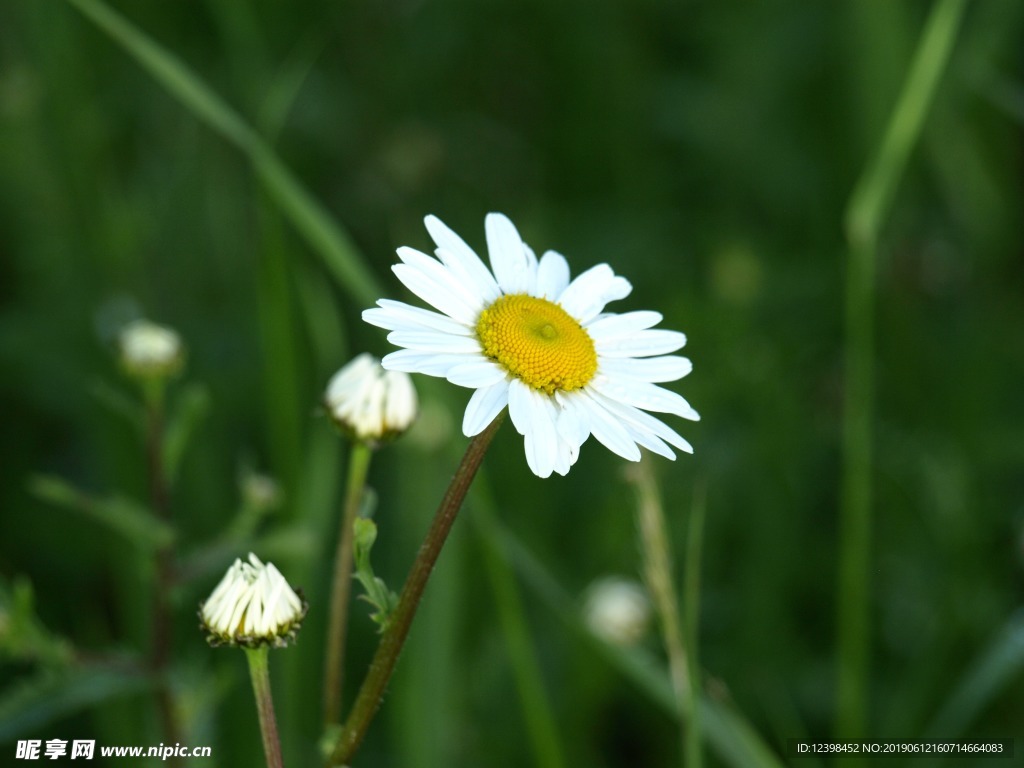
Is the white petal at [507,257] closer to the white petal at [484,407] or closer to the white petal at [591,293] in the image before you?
the white petal at [591,293]

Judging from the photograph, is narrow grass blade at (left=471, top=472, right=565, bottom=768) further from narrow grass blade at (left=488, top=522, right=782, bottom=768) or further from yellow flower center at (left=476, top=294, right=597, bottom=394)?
yellow flower center at (left=476, top=294, right=597, bottom=394)

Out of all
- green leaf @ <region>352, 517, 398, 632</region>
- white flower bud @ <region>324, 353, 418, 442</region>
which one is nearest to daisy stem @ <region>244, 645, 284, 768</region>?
green leaf @ <region>352, 517, 398, 632</region>

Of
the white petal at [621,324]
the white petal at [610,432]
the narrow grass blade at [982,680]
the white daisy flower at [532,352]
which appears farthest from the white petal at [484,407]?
the narrow grass blade at [982,680]

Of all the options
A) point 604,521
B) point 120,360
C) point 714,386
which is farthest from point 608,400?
point 714,386

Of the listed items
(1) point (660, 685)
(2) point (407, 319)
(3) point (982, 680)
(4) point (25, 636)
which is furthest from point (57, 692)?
(3) point (982, 680)

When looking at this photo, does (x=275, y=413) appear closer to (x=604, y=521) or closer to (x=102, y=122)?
(x=604, y=521)

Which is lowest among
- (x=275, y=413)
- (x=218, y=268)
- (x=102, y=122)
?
(x=275, y=413)
